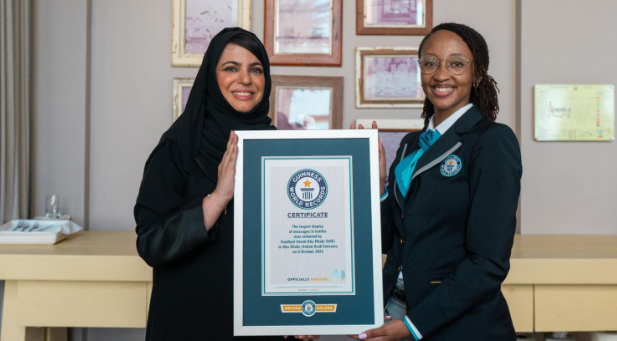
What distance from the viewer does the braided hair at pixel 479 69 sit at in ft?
4.70

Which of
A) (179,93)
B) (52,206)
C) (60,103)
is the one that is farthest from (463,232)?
(60,103)

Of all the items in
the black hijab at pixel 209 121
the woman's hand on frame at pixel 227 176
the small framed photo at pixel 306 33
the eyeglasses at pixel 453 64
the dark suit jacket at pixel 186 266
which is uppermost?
the small framed photo at pixel 306 33

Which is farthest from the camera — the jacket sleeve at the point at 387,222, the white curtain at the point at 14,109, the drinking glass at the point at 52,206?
the drinking glass at the point at 52,206

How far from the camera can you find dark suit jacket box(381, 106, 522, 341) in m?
1.29

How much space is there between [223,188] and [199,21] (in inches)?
66.9

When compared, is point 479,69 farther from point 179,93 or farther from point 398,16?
point 179,93

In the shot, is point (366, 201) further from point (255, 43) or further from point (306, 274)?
point (255, 43)

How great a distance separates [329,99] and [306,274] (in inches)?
65.1

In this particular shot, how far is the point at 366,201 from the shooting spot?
1.31 m

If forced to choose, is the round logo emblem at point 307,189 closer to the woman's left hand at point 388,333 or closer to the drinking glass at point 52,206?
the woman's left hand at point 388,333

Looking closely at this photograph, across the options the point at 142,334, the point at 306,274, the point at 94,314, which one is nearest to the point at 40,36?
the point at 94,314

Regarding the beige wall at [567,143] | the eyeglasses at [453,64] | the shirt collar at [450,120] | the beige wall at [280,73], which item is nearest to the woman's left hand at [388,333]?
the shirt collar at [450,120]

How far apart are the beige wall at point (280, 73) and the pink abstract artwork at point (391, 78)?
8 centimetres

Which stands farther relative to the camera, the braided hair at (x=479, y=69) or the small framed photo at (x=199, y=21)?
the small framed photo at (x=199, y=21)
